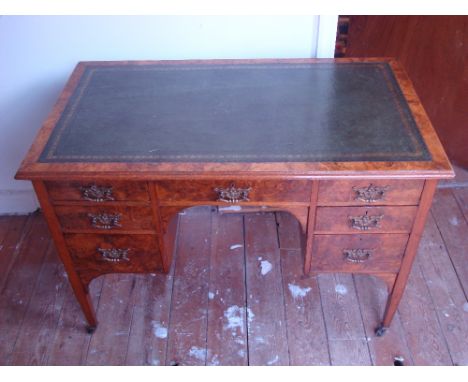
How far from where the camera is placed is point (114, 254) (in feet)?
5.34

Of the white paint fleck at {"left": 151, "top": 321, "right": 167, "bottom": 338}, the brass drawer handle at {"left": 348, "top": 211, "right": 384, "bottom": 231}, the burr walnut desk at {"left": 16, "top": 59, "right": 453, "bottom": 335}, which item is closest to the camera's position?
the burr walnut desk at {"left": 16, "top": 59, "right": 453, "bottom": 335}

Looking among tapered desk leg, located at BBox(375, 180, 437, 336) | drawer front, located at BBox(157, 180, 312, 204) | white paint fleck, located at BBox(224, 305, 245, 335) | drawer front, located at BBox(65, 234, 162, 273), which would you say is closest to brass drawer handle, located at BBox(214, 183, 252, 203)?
drawer front, located at BBox(157, 180, 312, 204)

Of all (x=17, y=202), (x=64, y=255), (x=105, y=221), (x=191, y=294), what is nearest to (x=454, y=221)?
(x=191, y=294)

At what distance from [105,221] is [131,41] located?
0.79 meters

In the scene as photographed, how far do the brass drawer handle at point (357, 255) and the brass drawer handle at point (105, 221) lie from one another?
754 mm

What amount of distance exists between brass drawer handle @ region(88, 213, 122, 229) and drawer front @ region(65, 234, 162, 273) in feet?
0.16

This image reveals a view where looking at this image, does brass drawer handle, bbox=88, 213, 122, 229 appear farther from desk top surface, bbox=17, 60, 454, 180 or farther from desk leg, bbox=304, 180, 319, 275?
desk leg, bbox=304, 180, 319, 275

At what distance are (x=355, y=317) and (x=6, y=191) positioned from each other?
1.74m

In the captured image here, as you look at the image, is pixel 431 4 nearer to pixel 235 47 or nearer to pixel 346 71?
pixel 346 71

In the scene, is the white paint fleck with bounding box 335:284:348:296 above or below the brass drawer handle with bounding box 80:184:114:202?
below

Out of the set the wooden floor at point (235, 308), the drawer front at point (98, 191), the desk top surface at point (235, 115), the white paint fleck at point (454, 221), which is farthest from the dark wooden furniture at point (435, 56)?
the drawer front at point (98, 191)

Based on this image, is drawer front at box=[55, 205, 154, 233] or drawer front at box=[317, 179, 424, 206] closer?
drawer front at box=[317, 179, 424, 206]

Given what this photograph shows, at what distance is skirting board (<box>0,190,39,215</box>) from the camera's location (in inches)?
92.3

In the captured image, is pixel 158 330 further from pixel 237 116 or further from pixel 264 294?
pixel 237 116
